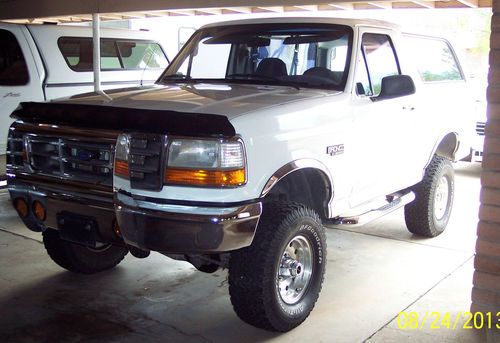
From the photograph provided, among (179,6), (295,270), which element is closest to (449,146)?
(295,270)

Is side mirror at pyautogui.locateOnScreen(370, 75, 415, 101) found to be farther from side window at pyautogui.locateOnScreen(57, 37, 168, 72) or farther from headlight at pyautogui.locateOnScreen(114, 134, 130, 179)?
side window at pyautogui.locateOnScreen(57, 37, 168, 72)

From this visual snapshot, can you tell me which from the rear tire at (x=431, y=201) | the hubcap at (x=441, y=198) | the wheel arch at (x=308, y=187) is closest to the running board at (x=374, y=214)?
the wheel arch at (x=308, y=187)

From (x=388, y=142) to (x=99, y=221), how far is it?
246 centimetres

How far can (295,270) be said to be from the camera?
3984 millimetres

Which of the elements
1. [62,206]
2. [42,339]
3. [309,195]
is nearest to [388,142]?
[309,195]

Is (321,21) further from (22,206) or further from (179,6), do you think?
(179,6)

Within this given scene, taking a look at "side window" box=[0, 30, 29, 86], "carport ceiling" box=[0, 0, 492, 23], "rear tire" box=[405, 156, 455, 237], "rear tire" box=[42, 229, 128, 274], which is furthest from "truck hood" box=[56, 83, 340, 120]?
"side window" box=[0, 30, 29, 86]

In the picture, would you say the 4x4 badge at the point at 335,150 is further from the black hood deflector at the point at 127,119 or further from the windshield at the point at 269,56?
the black hood deflector at the point at 127,119

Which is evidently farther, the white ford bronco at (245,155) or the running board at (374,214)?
the running board at (374,214)

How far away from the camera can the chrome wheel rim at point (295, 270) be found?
3916mm

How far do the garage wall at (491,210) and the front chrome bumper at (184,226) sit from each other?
1599mm

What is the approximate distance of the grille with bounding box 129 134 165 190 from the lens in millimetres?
3308

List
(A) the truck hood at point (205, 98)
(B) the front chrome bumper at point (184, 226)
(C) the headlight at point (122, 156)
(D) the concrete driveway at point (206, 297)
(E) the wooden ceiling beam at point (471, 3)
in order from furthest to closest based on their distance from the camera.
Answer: (E) the wooden ceiling beam at point (471, 3), (D) the concrete driveway at point (206, 297), (A) the truck hood at point (205, 98), (C) the headlight at point (122, 156), (B) the front chrome bumper at point (184, 226)

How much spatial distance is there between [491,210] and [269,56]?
215 centimetres
